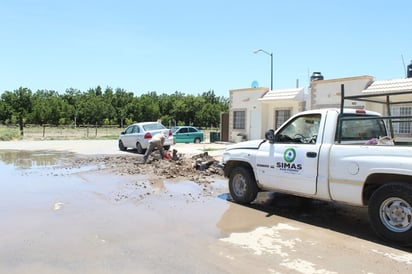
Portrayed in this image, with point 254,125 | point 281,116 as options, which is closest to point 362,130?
point 281,116

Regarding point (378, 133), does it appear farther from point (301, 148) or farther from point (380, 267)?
point (380, 267)

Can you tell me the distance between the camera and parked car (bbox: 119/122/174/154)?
62.1 feet

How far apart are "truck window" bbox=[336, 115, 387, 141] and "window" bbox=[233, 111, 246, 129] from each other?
2110cm

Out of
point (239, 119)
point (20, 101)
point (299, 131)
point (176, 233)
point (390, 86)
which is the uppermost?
point (20, 101)

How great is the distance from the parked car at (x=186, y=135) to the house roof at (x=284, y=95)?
7190mm

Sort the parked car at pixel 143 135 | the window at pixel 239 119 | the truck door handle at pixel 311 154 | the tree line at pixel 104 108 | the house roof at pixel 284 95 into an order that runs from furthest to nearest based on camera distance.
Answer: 1. the tree line at pixel 104 108
2. the window at pixel 239 119
3. the house roof at pixel 284 95
4. the parked car at pixel 143 135
5. the truck door handle at pixel 311 154

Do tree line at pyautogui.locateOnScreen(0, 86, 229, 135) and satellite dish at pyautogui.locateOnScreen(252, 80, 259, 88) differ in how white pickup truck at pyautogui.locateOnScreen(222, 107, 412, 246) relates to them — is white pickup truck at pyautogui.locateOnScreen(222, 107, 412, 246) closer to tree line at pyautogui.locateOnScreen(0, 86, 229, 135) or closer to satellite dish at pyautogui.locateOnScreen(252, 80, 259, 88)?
satellite dish at pyautogui.locateOnScreen(252, 80, 259, 88)

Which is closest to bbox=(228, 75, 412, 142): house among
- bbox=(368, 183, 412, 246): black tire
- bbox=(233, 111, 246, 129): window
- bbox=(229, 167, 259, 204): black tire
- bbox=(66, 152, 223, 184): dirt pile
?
bbox=(233, 111, 246, 129): window

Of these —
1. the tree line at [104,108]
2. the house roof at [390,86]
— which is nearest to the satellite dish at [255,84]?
the house roof at [390,86]

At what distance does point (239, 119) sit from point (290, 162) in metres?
21.9

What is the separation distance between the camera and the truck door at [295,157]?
642 cm

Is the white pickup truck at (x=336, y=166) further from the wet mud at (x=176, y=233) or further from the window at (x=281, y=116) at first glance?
the window at (x=281, y=116)

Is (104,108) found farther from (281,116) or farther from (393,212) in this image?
(393,212)

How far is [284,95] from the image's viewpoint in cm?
2481
